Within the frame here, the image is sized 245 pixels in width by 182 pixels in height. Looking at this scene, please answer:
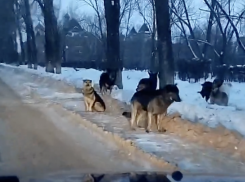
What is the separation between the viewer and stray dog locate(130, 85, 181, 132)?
12789 millimetres

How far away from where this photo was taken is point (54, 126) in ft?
48.3

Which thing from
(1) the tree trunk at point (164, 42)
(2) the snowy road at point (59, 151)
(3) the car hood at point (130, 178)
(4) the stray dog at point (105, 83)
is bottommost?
(2) the snowy road at point (59, 151)

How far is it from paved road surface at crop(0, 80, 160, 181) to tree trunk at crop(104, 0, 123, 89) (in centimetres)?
855

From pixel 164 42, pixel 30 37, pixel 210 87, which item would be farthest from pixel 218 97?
pixel 30 37

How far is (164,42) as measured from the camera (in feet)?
63.6

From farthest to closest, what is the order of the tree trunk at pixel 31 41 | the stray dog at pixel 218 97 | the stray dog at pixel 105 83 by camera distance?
the tree trunk at pixel 31 41, the stray dog at pixel 105 83, the stray dog at pixel 218 97

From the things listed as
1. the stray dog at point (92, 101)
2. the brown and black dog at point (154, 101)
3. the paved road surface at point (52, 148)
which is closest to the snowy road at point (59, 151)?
the paved road surface at point (52, 148)

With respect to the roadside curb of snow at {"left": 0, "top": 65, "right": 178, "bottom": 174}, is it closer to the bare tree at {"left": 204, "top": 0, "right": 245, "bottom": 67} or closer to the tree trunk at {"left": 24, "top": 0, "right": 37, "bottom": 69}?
the bare tree at {"left": 204, "top": 0, "right": 245, "bottom": 67}

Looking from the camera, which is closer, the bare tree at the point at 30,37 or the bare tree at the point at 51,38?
the bare tree at the point at 51,38

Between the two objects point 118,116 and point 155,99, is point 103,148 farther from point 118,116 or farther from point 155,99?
point 118,116

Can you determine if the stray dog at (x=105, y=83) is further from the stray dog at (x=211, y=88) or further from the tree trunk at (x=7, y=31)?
the tree trunk at (x=7, y=31)

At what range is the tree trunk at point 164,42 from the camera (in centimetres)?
1916

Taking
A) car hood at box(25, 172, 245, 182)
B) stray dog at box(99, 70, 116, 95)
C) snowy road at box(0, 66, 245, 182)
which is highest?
stray dog at box(99, 70, 116, 95)

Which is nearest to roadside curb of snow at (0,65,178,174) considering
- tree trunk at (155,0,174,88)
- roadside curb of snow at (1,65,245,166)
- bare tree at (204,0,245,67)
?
roadside curb of snow at (1,65,245,166)
